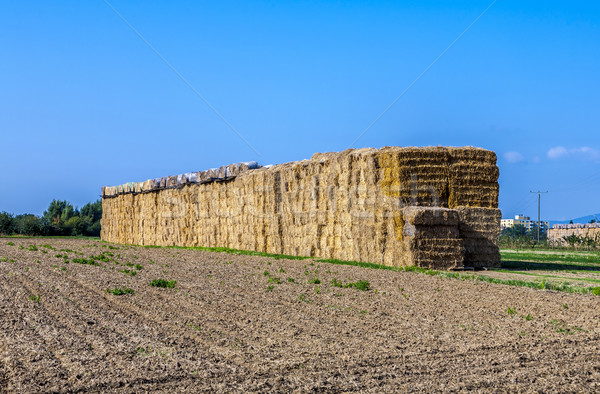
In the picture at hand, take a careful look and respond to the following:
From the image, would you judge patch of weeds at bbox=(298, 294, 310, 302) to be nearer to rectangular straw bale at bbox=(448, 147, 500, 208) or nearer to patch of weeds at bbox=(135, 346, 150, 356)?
patch of weeds at bbox=(135, 346, 150, 356)

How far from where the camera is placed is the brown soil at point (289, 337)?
5898 millimetres

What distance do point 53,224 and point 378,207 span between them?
50.0 meters

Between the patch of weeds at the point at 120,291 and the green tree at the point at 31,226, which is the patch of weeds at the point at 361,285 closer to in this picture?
the patch of weeds at the point at 120,291

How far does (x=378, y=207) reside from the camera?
61.6 feet

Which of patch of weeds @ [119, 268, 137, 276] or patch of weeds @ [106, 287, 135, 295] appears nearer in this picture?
patch of weeds @ [106, 287, 135, 295]

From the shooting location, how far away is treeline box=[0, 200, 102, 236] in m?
57.0

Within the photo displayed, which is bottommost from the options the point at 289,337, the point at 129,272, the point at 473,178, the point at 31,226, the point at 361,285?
the point at 289,337

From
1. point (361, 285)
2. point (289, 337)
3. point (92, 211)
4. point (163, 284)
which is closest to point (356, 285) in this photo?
point (361, 285)

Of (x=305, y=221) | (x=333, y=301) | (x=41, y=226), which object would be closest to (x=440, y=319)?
(x=333, y=301)

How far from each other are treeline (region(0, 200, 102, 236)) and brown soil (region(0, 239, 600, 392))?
159 feet

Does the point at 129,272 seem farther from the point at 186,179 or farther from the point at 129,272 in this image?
the point at 186,179

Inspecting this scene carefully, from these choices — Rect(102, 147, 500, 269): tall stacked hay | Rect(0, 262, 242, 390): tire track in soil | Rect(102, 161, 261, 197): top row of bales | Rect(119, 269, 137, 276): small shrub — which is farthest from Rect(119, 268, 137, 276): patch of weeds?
Rect(102, 161, 261, 197): top row of bales

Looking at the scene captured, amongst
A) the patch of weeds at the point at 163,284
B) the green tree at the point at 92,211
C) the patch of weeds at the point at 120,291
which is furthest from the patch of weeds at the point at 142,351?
the green tree at the point at 92,211

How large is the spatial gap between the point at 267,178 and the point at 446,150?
856cm
